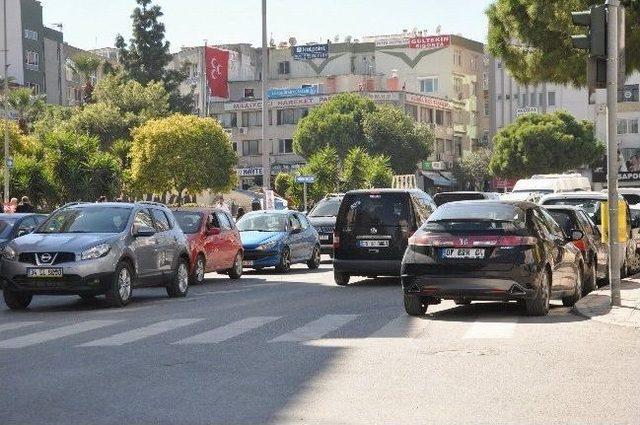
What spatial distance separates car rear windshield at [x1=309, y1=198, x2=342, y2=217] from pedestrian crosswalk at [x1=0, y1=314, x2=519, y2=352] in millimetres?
21337

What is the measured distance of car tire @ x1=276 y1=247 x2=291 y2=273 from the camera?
31.8 metres

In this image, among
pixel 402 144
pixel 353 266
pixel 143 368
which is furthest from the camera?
pixel 402 144

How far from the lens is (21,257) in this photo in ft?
65.7

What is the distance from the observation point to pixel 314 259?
1339 inches

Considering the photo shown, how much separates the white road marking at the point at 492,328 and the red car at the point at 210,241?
1160 centimetres

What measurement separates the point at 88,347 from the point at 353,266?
11735 mm

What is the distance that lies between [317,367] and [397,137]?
9597 cm

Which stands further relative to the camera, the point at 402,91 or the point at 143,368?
the point at 402,91

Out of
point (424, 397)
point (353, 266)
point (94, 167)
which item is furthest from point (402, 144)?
point (424, 397)

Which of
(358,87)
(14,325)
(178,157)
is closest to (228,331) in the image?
(14,325)

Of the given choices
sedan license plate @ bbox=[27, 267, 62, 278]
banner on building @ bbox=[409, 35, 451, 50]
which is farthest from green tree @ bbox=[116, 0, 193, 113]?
sedan license plate @ bbox=[27, 267, 62, 278]

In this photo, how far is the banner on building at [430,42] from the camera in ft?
421

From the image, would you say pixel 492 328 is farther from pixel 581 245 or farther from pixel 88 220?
pixel 88 220

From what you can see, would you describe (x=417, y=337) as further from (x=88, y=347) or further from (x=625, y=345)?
(x=88, y=347)
